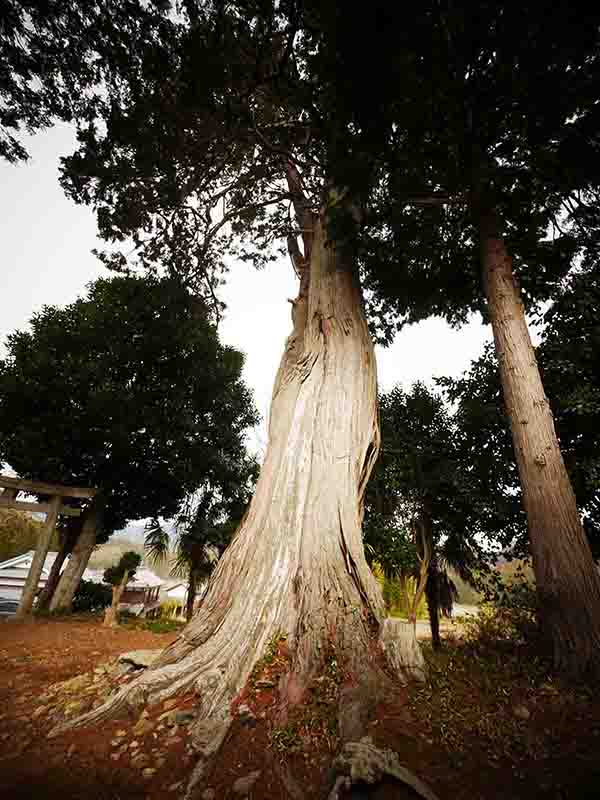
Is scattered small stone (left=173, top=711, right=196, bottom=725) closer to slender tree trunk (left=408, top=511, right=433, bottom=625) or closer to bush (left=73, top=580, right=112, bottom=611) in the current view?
slender tree trunk (left=408, top=511, right=433, bottom=625)

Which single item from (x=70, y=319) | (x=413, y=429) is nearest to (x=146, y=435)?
(x=70, y=319)

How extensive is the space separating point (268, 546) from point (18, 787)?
1625 mm

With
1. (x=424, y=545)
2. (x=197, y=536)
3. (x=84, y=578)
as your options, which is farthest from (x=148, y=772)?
(x=84, y=578)

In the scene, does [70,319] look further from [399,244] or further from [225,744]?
[225,744]

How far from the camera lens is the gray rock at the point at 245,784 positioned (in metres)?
1.45

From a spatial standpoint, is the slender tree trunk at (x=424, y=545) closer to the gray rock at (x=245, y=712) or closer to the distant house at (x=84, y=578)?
the gray rock at (x=245, y=712)

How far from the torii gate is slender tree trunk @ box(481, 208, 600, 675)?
30.1 ft

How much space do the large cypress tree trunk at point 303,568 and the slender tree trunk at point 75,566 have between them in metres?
10.3

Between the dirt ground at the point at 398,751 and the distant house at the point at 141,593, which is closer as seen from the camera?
the dirt ground at the point at 398,751

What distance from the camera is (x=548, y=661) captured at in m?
2.71

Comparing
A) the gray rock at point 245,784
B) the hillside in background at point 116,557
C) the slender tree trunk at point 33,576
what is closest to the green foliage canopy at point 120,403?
the slender tree trunk at point 33,576

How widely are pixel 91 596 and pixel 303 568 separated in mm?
16588

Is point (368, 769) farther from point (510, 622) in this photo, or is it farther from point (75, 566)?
point (75, 566)

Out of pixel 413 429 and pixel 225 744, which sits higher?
pixel 413 429
